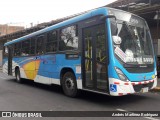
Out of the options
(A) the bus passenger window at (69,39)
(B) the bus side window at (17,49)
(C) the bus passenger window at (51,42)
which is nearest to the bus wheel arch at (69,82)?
(A) the bus passenger window at (69,39)

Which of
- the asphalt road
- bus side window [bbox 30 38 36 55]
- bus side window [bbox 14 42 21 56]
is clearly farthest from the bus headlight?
bus side window [bbox 14 42 21 56]

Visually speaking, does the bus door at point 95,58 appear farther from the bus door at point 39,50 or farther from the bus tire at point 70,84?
the bus door at point 39,50

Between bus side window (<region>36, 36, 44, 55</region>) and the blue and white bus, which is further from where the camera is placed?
bus side window (<region>36, 36, 44, 55</region>)

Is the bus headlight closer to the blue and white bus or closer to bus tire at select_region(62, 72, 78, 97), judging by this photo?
the blue and white bus

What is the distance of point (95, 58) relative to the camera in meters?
7.85

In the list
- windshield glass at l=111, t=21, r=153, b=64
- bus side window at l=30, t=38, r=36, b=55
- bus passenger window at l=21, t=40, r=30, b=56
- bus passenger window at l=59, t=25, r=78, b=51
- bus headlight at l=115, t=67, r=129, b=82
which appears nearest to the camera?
bus headlight at l=115, t=67, r=129, b=82

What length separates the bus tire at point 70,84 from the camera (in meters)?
8.98

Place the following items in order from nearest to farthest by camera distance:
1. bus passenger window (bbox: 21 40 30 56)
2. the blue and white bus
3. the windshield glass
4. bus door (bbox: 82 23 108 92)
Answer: the blue and white bus, the windshield glass, bus door (bbox: 82 23 108 92), bus passenger window (bbox: 21 40 30 56)

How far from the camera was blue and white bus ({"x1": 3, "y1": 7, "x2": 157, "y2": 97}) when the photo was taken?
7211 mm

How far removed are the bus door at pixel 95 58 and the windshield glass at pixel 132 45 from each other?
476mm

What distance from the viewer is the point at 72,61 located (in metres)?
8.94

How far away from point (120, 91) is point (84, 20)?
9.83 ft

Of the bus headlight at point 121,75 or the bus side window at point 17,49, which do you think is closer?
the bus headlight at point 121,75

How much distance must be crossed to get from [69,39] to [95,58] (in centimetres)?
187
